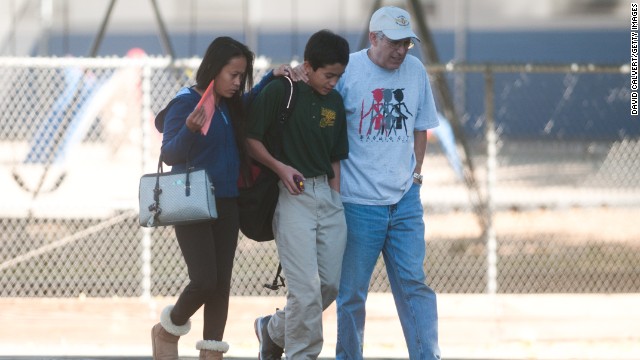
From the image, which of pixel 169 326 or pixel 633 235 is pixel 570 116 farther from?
Result: pixel 169 326

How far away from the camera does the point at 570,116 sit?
2917 cm

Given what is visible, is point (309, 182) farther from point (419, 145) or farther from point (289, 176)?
point (419, 145)

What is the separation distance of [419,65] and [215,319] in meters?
1.63

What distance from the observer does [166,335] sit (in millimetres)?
6348

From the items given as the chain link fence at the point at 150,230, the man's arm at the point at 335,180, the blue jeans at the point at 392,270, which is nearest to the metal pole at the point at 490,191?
the chain link fence at the point at 150,230

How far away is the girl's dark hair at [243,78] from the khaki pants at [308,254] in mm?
279

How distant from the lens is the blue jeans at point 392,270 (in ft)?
19.9

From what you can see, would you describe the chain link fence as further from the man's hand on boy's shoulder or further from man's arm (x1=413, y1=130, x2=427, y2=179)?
the man's hand on boy's shoulder

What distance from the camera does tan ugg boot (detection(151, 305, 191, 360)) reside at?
629 cm

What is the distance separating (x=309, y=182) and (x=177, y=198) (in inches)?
25.1

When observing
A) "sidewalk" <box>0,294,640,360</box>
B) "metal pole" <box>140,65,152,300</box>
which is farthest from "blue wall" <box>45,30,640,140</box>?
"metal pole" <box>140,65,152,300</box>

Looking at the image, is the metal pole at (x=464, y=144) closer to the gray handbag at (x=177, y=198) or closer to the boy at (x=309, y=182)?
the boy at (x=309, y=182)

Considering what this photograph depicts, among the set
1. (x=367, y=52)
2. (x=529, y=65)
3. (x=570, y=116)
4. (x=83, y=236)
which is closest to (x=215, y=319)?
(x=367, y=52)

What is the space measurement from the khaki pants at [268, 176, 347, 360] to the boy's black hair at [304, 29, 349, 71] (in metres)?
0.57
